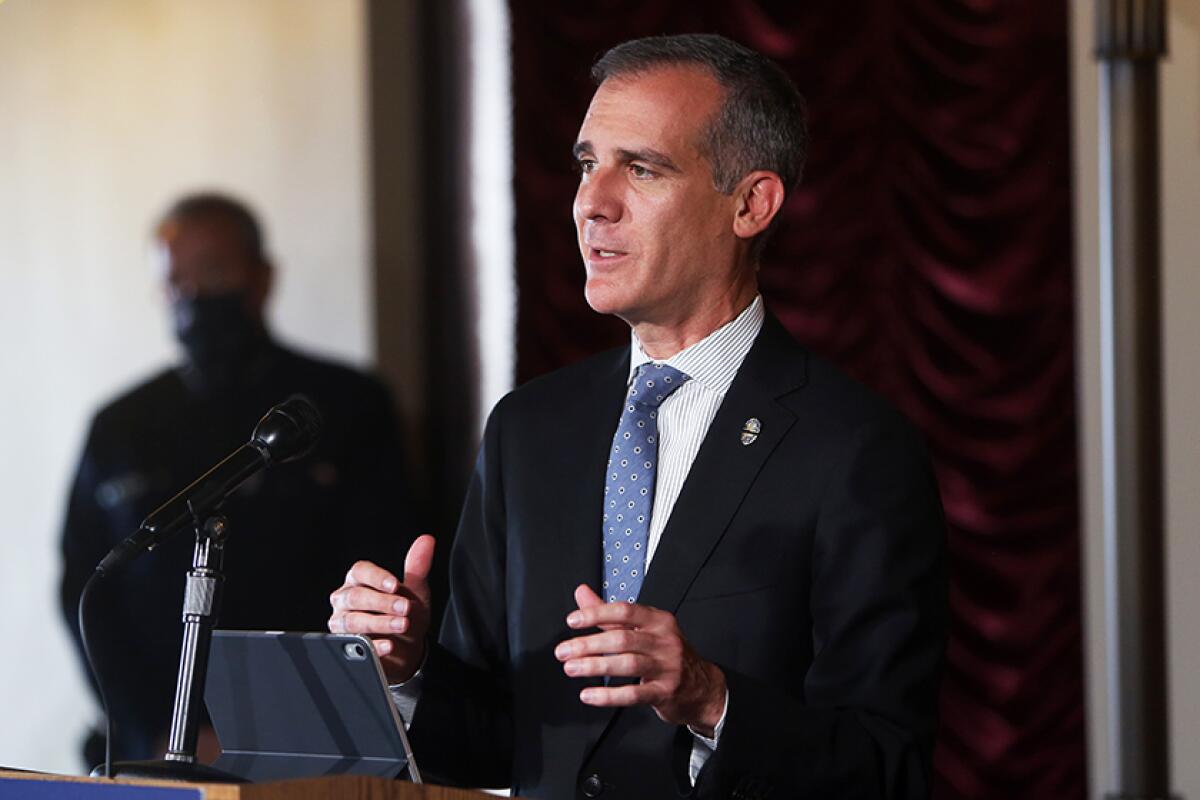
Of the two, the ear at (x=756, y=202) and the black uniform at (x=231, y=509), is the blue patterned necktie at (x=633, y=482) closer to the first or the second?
the ear at (x=756, y=202)

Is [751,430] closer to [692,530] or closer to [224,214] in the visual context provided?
[692,530]

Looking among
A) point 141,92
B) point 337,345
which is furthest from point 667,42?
point 141,92

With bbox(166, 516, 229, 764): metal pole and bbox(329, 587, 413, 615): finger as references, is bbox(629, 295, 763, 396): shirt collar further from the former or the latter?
bbox(166, 516, 229, 764): metal pole

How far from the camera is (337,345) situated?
4793 mm

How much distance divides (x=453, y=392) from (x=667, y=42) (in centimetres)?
270

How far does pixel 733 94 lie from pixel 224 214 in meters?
3.11

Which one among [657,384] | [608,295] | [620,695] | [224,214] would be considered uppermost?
[224,214]

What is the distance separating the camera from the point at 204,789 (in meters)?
1.31

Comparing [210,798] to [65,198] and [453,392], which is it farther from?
[65,198]

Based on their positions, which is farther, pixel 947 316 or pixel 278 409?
pixel 947 316

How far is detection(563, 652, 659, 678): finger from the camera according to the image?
1.48m

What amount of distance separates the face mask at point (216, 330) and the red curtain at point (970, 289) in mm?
1557

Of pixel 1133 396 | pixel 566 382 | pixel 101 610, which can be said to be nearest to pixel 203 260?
pixel 101 610

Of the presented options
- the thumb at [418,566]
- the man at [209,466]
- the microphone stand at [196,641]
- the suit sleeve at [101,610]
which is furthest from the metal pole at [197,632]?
the man at [209,466]
